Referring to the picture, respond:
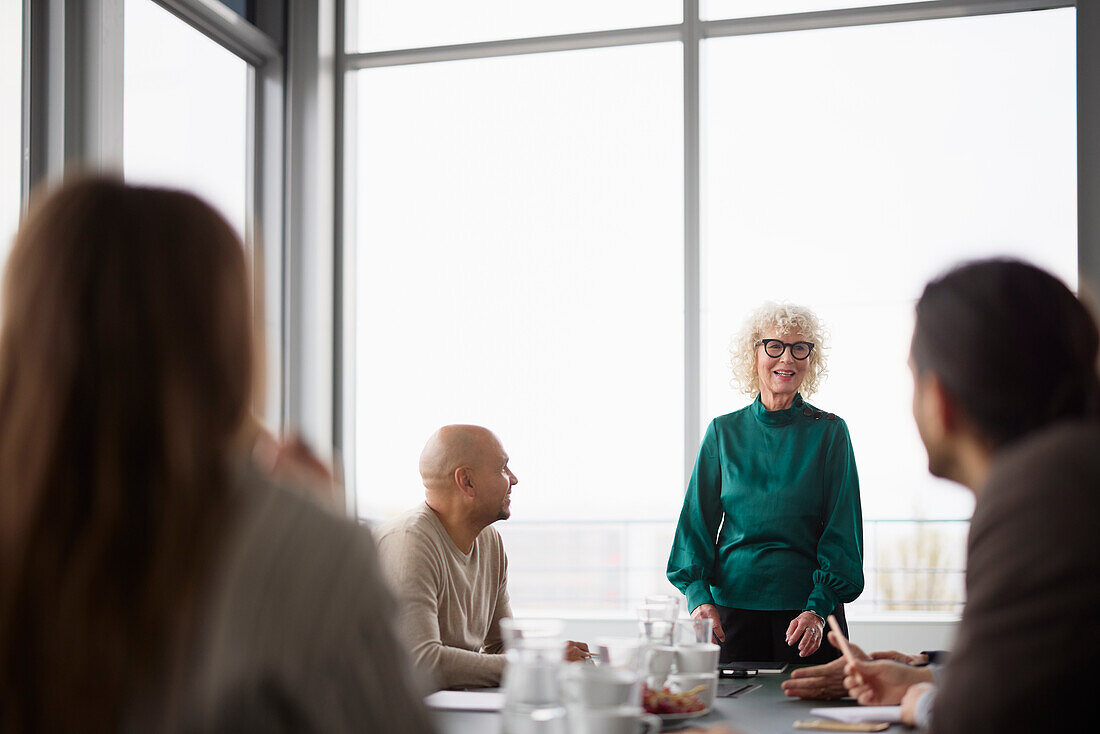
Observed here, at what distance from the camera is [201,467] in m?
0.81

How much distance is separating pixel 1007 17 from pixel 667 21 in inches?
50.9

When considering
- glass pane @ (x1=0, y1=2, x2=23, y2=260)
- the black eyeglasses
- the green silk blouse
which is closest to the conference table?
the green silk blouse

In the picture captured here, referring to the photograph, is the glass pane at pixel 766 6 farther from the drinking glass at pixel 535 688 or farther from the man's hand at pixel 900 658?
the drinking glass at pixel 535 688

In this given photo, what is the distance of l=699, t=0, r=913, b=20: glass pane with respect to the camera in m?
4.07

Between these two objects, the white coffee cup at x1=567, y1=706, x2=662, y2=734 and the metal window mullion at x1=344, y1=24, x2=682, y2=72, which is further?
the metal window mullion at x1=344, y1=24, x2=682, y2=72

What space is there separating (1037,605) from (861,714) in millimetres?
750

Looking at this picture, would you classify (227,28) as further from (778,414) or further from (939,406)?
(939,406)

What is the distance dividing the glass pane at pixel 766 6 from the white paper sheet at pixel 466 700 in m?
3.08

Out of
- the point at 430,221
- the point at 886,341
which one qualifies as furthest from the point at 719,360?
the point at 430,221

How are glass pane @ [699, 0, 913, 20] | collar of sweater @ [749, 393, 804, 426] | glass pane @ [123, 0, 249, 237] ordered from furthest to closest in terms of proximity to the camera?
1. glass pane @ [699, 0, 913, 20]
2. glass pane @ [123, 0, 249, 237]
3. collar of sweater @ [749, 393, 804, 426]

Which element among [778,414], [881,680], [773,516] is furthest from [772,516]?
[881,680]

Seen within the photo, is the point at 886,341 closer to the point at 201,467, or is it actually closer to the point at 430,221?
the point at 430,221

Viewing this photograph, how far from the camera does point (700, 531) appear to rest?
9.94 feet

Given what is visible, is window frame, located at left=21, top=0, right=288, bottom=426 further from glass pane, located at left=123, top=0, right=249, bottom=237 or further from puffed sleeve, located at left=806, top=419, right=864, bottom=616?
puffed sleeve, located at left=806, top=419, right=864, bottom=616
